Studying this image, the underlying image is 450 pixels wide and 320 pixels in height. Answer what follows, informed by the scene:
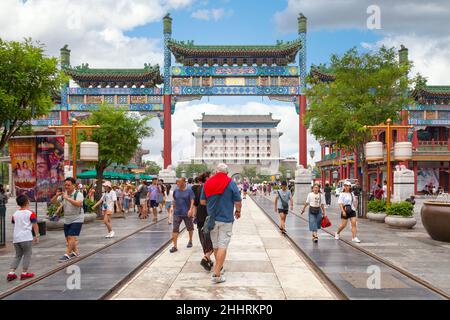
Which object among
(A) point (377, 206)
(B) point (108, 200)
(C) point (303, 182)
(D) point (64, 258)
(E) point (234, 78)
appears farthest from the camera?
(E) point (234, 78)

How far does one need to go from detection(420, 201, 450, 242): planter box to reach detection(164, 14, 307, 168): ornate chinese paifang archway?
28.2 meters

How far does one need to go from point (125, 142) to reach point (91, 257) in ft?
45.9

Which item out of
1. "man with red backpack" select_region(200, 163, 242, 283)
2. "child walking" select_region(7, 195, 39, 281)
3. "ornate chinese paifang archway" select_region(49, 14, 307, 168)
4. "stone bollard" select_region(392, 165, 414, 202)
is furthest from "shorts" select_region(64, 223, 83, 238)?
"ornate chinese paifang archway" select_region(49, 14, 307, 168)

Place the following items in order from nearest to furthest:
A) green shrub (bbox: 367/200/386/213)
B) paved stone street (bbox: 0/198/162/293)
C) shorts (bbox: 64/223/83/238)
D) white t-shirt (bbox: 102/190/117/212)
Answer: paved stone street (bbox: 0/198/162/293), shorts (bbox: 64/223/83/238), white t-shirt (bbox: 102/190/117/212), green shrub (bbox: 367/200/386/213)

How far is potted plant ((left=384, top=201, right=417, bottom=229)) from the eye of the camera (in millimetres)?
15609

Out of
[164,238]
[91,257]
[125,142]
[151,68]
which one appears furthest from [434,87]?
[91,257]

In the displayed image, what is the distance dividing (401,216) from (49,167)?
469 inches

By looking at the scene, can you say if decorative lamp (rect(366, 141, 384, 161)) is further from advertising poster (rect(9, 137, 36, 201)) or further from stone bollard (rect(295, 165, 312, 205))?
stone bollard (rect(295, 165, 312, 205))

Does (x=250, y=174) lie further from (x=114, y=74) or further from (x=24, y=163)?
(x=24, y=163)

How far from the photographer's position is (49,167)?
606 inches

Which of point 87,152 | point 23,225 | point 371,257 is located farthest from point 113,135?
point 371,257

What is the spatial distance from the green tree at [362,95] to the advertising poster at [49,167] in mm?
11603

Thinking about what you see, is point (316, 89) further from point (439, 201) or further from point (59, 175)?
point (59, 175)
